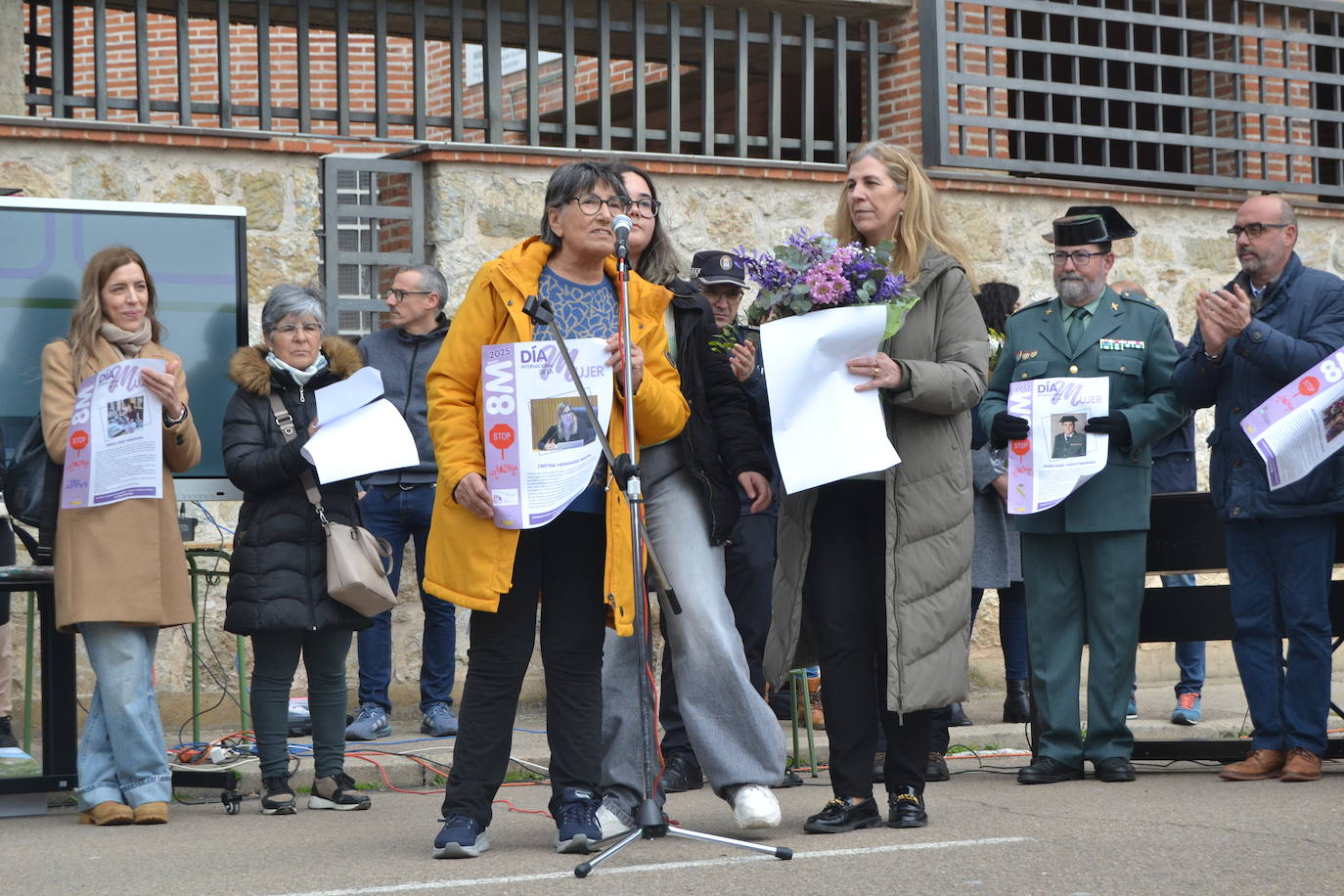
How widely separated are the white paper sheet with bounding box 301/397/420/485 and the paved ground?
4.07ft

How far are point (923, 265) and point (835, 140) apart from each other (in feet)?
19.7

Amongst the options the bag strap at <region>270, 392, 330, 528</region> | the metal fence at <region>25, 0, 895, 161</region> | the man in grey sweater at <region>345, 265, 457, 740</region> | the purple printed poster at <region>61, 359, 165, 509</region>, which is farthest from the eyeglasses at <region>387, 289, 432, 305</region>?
the purple printed poster at <region>61, 359, 165, 509</region>

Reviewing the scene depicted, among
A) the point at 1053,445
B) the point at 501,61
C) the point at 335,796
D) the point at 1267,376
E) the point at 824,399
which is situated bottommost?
the point at 335,796

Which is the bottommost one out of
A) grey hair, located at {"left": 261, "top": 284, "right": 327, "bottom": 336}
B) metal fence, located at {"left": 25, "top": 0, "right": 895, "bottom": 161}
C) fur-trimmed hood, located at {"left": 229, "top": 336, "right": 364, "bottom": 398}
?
fur-trimmed hood, located at {"left": 229, "top": 336, "right": 364, "bottom": 398}

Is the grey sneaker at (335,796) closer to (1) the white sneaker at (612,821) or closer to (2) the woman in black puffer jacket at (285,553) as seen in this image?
(2) the woman in black puffer jacket at (285,553)

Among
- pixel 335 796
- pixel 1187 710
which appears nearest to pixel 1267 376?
pixel 1187 710

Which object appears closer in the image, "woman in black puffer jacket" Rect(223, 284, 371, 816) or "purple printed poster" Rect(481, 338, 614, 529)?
"purple printed poster" Rect(481, 338, 614, 529)

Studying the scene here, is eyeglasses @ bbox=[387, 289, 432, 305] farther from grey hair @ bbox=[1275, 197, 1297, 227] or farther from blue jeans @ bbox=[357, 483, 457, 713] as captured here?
grey hair @ bbox=[1275, 197, 1297, 227]

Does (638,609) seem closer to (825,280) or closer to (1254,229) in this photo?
(825,280)

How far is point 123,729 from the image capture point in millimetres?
6527

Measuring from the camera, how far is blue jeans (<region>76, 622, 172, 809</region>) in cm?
652

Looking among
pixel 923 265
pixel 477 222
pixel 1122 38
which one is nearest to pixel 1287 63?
pixel 1122 38

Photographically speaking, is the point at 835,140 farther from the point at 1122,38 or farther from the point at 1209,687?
the point at 1209,687

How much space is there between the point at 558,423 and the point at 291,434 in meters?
1.83
